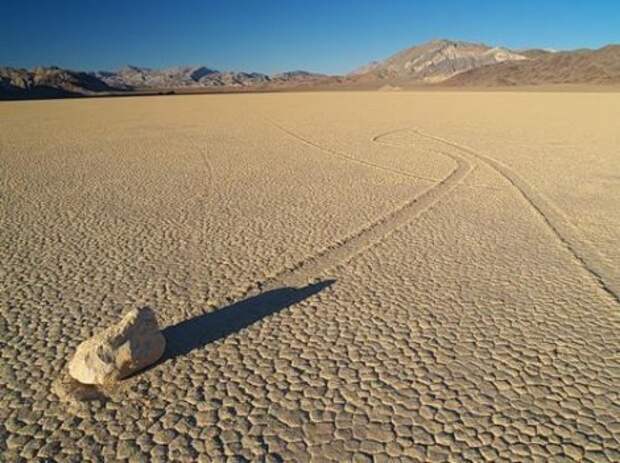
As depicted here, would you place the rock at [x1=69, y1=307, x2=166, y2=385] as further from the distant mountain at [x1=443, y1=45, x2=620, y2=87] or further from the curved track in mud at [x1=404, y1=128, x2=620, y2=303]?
the distant mountain at [x1=443, y1=45, x2=620, y2=87]

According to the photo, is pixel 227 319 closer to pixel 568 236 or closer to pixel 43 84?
pixel 568 236

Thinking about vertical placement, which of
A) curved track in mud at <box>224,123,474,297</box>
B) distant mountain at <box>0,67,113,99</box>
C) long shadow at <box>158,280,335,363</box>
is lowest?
long shadow at <box>158,280,335,363</box>

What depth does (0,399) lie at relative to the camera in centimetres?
307

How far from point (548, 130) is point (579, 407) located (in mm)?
15075

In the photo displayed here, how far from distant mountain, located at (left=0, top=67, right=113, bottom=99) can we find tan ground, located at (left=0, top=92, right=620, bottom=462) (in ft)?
203

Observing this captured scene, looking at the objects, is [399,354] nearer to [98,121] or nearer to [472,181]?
[472,181]

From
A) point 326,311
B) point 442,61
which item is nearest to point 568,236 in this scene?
point 326,311

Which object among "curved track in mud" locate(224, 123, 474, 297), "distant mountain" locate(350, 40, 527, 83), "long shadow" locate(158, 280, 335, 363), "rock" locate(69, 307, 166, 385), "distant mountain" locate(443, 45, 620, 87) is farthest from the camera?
"distant mountain" locate(350, 40, 527, 83)

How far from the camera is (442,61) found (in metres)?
161

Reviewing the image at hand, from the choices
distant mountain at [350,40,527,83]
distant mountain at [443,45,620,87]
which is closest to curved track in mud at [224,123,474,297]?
distant mountain at [443,45,620,87]

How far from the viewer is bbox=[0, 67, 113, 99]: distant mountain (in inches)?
2473

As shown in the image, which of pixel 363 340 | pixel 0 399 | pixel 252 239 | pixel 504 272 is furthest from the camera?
pixel 252 239

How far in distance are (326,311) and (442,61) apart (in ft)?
570

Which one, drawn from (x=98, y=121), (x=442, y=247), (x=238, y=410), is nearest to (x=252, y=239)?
(x=442, y=247)
